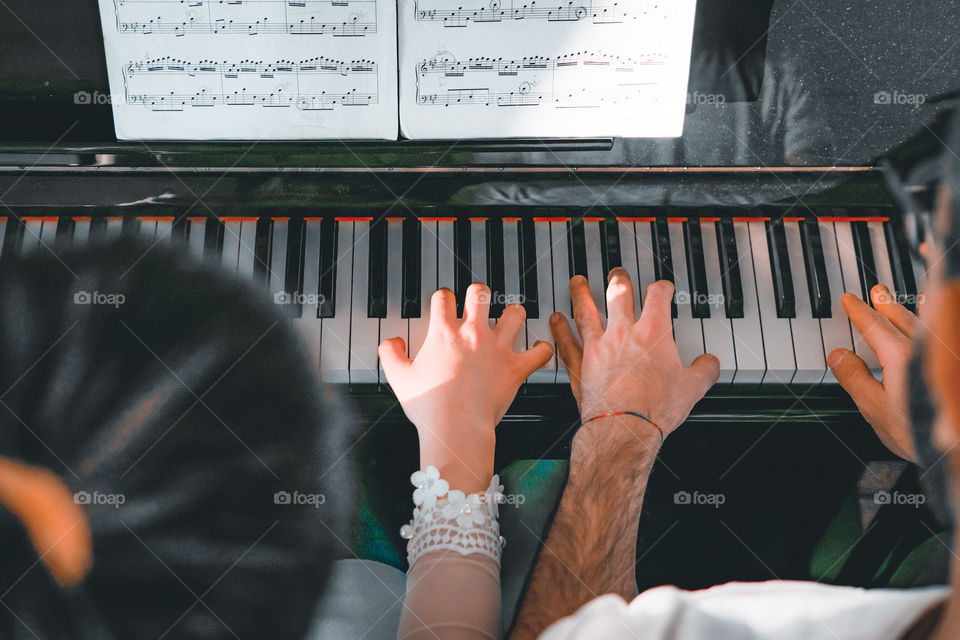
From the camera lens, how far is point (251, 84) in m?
1.25

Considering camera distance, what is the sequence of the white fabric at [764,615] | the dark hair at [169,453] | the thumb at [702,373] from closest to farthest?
the white fabric at [764,615] → the dark hair at [169,453] → the thumb at [702,373]

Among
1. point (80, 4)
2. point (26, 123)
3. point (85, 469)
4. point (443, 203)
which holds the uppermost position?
point (80, 4)

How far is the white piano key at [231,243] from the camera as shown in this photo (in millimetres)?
1457

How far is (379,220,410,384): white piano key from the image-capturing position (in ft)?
4.69

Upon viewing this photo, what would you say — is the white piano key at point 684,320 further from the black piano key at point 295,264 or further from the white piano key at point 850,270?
the black piano key at point 295,264

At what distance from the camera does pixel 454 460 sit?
4.09 feet

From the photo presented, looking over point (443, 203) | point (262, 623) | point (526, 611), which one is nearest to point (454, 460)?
point (526, 611)

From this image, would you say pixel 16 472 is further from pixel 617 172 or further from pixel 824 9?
pixel 824 9

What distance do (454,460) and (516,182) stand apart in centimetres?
61

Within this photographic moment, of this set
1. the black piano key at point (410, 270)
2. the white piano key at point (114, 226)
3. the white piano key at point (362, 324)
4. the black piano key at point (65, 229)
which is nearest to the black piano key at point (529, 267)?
the black piano key at point (410, 270)

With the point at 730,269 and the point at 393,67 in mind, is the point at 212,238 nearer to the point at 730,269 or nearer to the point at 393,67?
the point at 393,67

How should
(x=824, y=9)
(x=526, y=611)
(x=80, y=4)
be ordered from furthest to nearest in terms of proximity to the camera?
(x=824, y=9) → (x=80, y=4) → (x=526, y=611)

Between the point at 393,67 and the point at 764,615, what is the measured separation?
3.65ft

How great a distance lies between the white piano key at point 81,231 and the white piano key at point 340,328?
572mm
